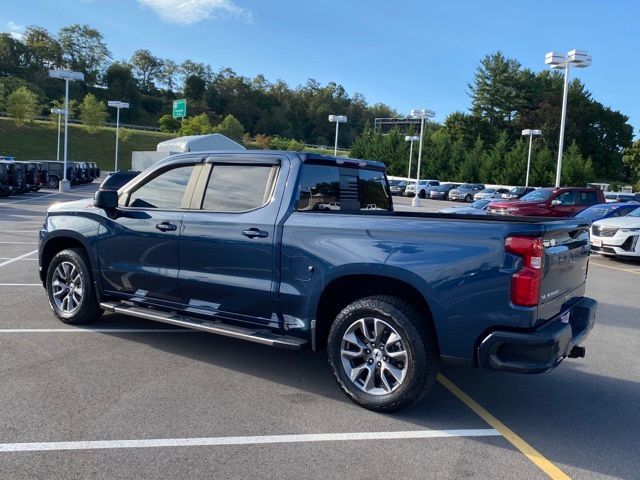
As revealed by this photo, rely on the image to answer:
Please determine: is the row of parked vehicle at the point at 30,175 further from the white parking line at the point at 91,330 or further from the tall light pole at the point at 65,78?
the white parking line at the point at 91,330

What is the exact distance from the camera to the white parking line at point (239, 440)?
3.61 metres

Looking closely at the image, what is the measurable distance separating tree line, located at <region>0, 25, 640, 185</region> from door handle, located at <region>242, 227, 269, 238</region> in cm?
5874

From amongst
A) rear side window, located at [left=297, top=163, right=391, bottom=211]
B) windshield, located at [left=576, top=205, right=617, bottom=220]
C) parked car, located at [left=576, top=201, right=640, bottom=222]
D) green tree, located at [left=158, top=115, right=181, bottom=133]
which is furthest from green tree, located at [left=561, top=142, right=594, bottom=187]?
green tree, located at [left=158, top=115, right=181, bottom=133]

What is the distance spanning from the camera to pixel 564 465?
3623 mm

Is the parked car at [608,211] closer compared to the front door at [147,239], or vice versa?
the front door at [147,239]

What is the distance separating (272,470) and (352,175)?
3.01m

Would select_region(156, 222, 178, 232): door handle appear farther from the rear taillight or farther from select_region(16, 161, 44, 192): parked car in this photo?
select_region(16, 161, 44, 192): parked car

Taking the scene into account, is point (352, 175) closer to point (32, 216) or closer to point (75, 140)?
point (32, 216)

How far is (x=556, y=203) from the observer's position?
21.0 meters

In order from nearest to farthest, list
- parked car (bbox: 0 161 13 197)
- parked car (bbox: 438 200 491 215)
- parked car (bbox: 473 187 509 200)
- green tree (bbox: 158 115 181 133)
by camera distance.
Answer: parked car (bbox: 438 200 491 215) < parked car (bbox: 0 161 13 197) < parked car (bbox: 473 187 509 200) < green tree (bbox: 158 115 181 133)

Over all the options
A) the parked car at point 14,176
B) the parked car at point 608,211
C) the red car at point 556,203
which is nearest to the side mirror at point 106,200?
the parked car at point 608,211

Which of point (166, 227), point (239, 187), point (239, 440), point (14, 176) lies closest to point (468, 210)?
point (239, 187)

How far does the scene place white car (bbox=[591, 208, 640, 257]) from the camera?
13375 mm

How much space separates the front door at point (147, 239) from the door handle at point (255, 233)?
0.81 meters
